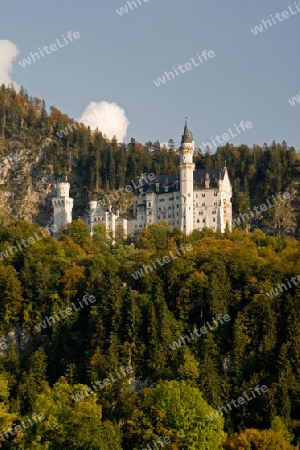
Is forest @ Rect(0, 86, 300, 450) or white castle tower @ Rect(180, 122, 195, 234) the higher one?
white castle tower @ Rect(180, 122, 195, 234)

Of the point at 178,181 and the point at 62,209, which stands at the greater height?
the point at 178,181

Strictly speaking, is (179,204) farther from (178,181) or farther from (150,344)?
(150,344)

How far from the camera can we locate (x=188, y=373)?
218 ft

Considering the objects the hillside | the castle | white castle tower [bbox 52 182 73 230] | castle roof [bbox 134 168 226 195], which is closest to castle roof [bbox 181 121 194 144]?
the castle

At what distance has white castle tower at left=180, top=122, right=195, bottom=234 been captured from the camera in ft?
358

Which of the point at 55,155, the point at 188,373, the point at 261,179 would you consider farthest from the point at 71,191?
the point at 188,373

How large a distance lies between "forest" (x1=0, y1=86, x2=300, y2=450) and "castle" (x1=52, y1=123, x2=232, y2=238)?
11.3 metres

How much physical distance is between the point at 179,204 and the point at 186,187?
2.39 metres

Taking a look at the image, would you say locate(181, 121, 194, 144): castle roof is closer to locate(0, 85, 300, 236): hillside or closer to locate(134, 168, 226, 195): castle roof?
locate(134, 168, 226, 195): castle roof

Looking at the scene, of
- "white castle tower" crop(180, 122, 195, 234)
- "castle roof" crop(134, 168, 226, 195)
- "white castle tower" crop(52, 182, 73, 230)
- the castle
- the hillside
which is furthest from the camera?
the hillside

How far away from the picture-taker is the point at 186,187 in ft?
361

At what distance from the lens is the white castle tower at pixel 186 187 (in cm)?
10906

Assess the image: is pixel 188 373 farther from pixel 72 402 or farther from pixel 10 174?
pixel 10 174

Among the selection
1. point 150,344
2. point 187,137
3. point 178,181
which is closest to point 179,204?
point 178,181
